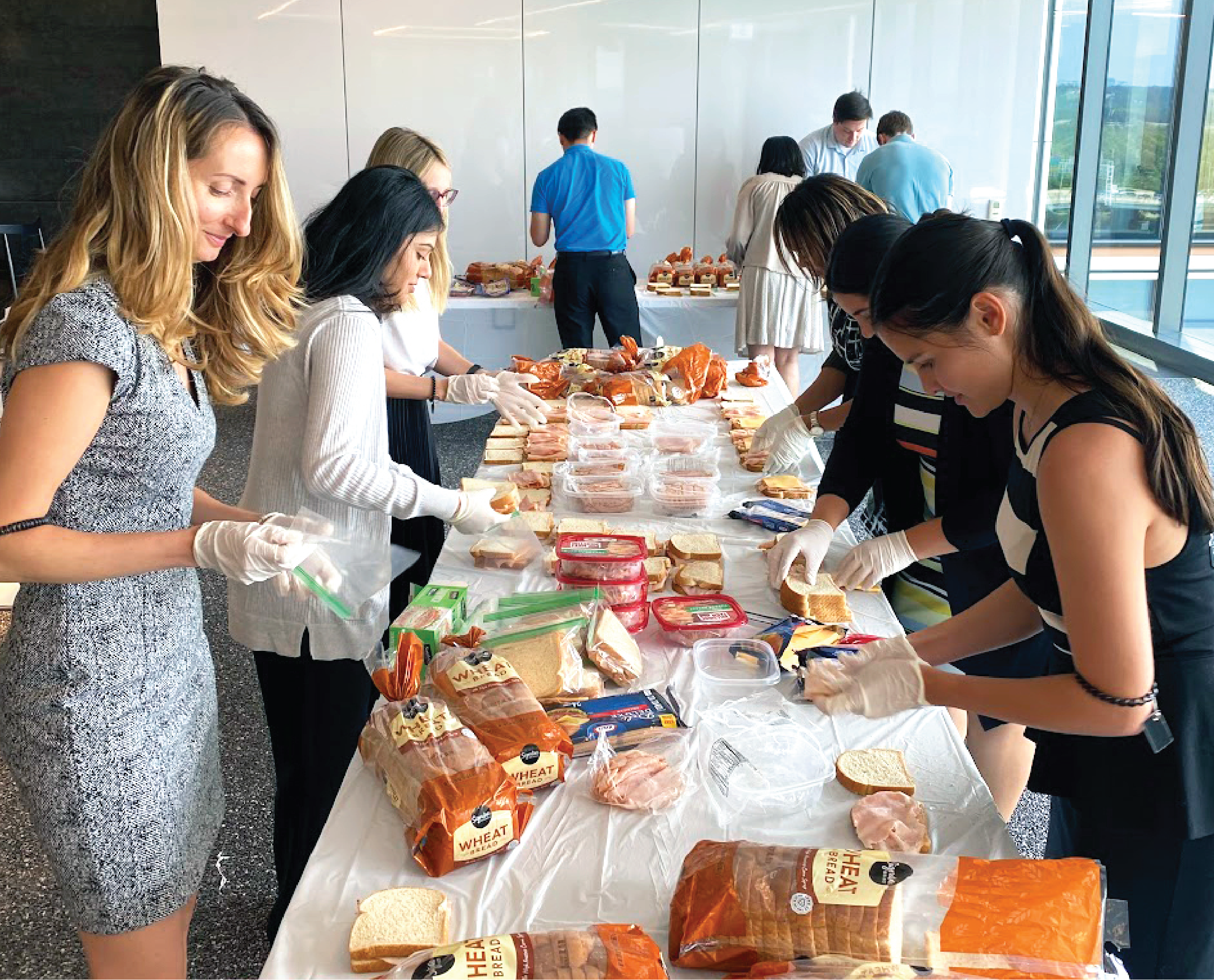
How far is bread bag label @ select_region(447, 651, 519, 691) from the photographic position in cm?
140

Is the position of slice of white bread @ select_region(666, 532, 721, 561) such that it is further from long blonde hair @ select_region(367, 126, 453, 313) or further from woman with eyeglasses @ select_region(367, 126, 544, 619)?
long blonde hair @ select_region(367, 126, 453, 313)

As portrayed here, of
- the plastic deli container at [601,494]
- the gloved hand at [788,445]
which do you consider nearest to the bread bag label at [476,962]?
the plastic deli container at [601,494]

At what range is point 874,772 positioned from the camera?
1.33 metres

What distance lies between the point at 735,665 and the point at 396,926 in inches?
29.1

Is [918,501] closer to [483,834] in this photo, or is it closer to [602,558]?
[602,558]

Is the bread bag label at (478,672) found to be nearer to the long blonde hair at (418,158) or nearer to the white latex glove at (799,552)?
the white latex glove at (799,552)

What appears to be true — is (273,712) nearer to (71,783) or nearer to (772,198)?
(71,783)

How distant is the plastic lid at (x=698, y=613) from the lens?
173cm

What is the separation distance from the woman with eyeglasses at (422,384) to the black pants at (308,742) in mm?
596

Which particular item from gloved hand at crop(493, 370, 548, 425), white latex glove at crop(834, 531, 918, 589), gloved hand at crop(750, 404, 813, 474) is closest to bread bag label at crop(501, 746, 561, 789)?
white latex glove at crop(834, 531, 918, 589)

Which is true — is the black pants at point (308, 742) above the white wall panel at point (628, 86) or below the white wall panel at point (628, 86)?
below

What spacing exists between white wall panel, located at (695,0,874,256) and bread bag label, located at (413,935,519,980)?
272 inches

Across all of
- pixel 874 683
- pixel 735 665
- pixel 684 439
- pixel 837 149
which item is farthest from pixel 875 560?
pixel 837 149

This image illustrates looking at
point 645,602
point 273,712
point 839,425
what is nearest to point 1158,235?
point 839,425
